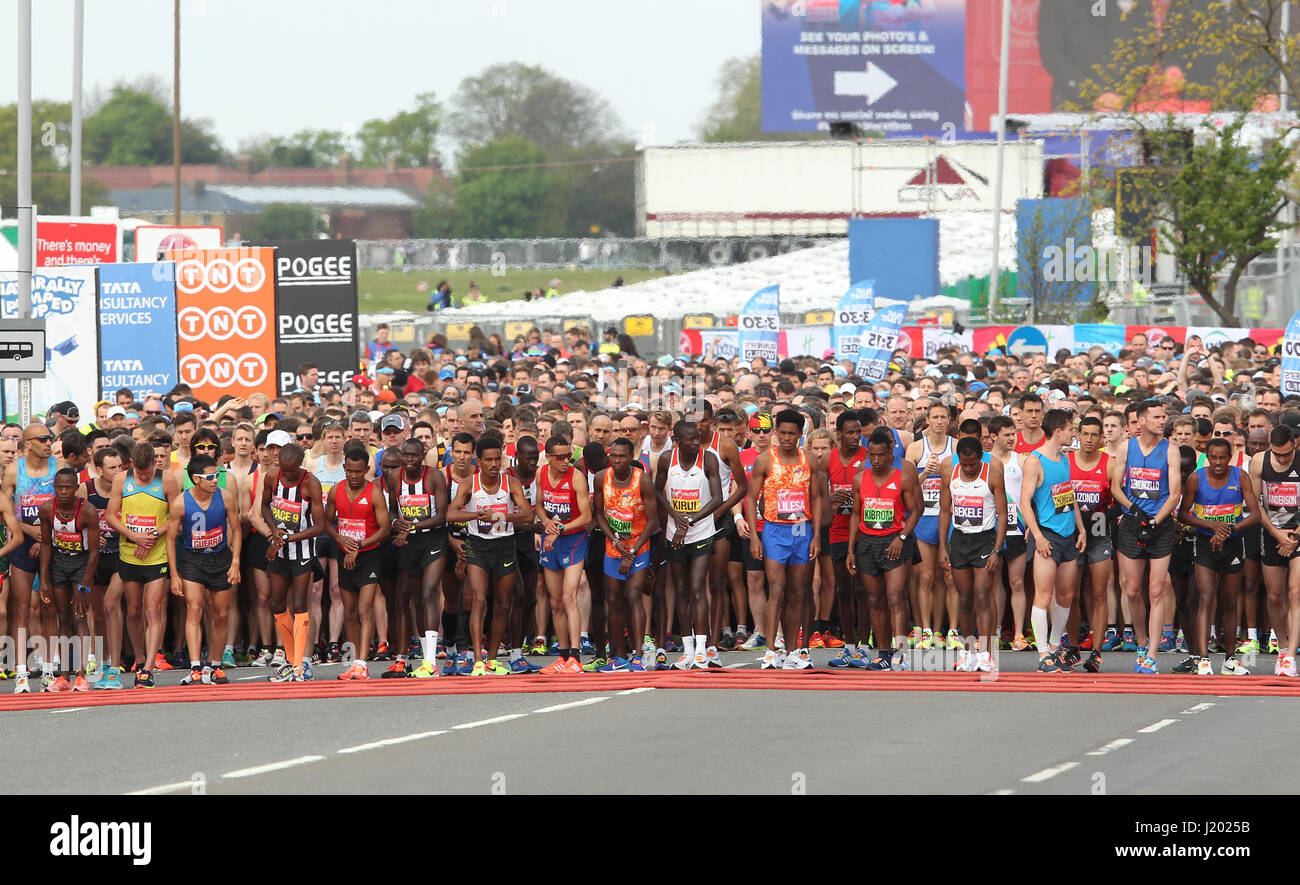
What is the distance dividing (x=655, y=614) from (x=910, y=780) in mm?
5255

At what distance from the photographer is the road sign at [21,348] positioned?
17.0m

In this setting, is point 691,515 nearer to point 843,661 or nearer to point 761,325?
point 843,661

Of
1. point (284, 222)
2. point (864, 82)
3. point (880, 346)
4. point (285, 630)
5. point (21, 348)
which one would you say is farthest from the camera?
Result: point (284, 222)

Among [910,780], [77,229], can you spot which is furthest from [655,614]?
[77,229]

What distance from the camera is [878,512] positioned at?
13.9 meters

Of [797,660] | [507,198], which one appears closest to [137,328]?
[797,660]

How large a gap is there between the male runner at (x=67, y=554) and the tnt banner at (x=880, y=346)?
13.5 metres

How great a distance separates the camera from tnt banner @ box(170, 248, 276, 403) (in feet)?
77.0

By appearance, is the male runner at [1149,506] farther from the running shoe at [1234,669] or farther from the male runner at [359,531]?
the male runner at [359,531]

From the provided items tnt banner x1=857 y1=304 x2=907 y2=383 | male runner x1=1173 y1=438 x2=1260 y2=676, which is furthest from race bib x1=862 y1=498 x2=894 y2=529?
tnt banner x1=857 y1=304 x2=907 y2=383

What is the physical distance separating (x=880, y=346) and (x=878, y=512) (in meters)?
12.4

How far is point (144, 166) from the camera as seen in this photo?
101 meters

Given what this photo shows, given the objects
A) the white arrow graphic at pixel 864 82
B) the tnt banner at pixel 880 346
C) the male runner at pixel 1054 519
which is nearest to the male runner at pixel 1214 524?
the male runner at pixel 1054 519

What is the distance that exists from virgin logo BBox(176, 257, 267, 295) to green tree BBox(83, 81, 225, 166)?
79767 mm
